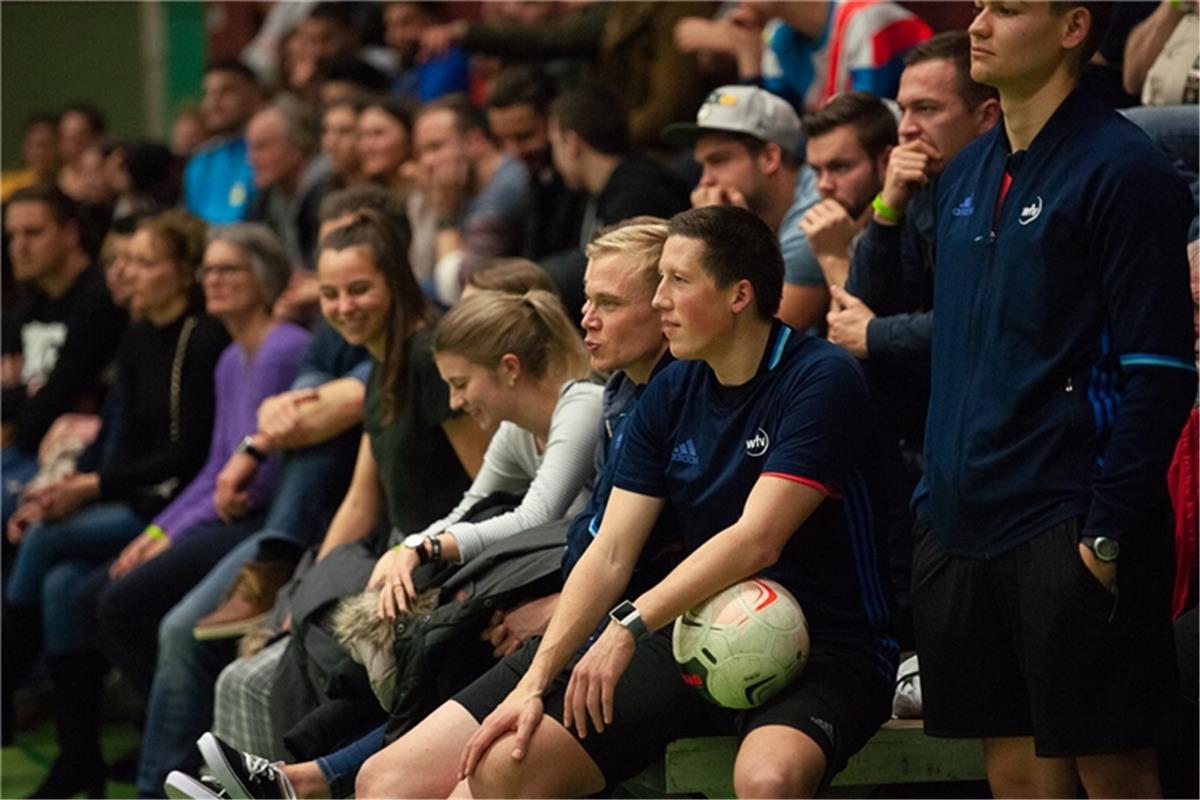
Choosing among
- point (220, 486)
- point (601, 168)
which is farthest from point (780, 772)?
point (601, 168)

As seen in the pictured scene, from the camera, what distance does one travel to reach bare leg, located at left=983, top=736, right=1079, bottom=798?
340 cm

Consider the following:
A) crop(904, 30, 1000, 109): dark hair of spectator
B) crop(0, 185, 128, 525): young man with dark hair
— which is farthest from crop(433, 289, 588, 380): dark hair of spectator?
crop(0, 185, 128, 525): young man with dark hair

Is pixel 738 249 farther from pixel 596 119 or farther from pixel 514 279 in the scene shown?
pixel 596 119

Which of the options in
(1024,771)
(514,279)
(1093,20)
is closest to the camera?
(1093,20)

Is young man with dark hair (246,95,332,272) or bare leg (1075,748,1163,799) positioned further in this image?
young man with dark hair (246,95,332,272)

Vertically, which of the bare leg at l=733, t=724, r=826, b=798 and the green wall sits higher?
the bare leg at l=733, t=724, r=826, b=798

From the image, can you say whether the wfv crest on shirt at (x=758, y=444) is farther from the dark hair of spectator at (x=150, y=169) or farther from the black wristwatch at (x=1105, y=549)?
the dark hair of spectator at (x=150, y=169)

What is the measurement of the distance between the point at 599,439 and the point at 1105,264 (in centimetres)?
159

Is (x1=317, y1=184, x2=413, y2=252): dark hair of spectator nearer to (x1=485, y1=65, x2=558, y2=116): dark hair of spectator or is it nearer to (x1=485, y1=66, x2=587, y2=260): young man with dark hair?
(x1=485, y1=66, x2=587, y2=260): young man with dark hair

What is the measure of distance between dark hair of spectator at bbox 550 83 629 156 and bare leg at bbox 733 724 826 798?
3185mm

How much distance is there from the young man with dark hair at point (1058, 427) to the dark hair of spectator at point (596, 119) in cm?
302

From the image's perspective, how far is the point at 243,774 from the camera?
4379 mm

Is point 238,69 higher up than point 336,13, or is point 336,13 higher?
point 336,13

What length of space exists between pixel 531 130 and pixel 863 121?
264 cm
